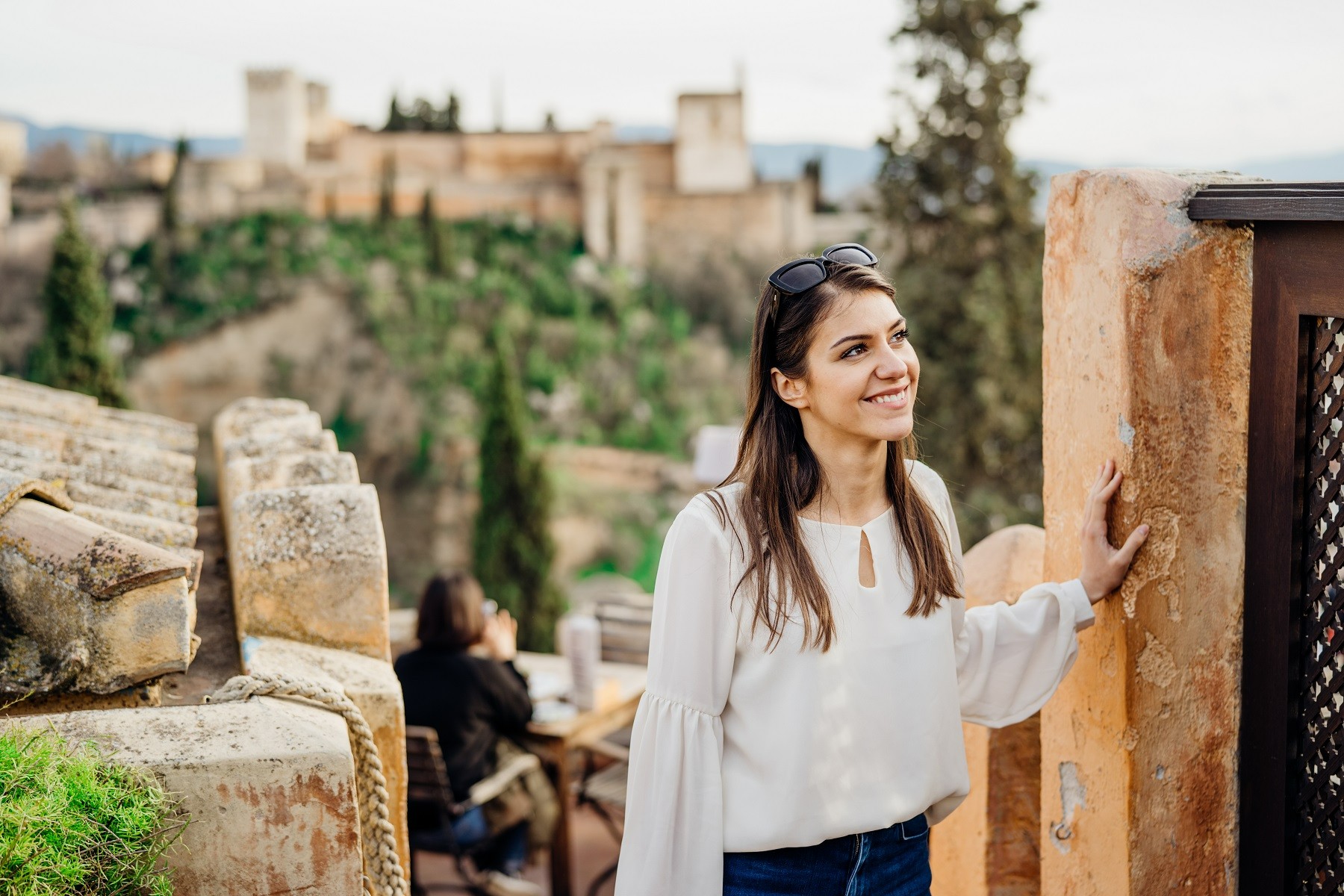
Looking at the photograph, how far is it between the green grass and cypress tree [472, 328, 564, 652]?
12.8 meters

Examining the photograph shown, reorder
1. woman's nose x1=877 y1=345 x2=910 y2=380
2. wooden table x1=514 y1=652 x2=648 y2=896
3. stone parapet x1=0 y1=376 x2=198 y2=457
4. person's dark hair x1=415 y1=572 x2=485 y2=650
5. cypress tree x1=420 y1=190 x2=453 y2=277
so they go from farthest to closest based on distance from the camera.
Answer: cypress tree x1=420 y1=190 x2=453 y2=277 → wooden table x1=514 y1=652 x2=648 y2=896 → person's dark hair x1=415 y1=572 x2=485 y2=650 → stone parapet x1=0 y1=376 x2=198 y2=457 → woman's nose x1=877 y1=345 x2=910 y2=380

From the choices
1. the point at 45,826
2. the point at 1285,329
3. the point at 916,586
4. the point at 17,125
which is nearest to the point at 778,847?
the point at 916,586

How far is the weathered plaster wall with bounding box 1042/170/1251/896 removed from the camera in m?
2.05

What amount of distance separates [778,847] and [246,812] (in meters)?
0.75

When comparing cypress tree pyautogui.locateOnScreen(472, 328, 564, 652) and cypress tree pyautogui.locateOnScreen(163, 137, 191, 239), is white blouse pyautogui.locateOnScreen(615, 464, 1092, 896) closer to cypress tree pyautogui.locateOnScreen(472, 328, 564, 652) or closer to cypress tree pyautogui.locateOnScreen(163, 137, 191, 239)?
→ cypress tree pyautogui.locateOnScreen(472, 328, 564, 652)

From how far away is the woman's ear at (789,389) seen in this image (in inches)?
75.3

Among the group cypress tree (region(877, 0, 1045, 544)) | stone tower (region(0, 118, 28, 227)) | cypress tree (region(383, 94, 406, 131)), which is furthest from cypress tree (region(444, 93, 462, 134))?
cypress tree (region(877, 0, 1045, 544))

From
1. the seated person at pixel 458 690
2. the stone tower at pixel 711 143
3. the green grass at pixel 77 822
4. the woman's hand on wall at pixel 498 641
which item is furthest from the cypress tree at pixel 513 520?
the stone tower at pixel 711 143

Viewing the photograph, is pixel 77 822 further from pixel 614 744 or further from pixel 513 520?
pixel 513 520

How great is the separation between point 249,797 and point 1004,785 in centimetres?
166

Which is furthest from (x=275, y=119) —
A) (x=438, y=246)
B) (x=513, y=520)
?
(x=513, y=520)

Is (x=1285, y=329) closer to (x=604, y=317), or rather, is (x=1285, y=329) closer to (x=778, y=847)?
(x=778, y=847)

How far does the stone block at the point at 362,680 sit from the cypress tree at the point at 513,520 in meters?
12.2

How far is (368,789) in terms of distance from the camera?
184 cm
